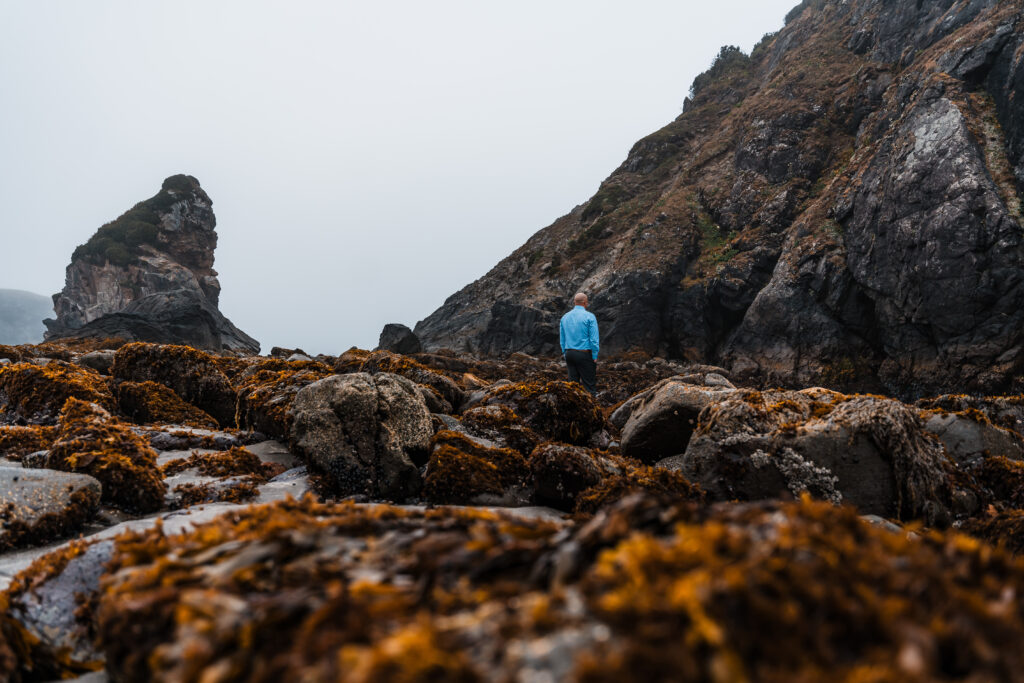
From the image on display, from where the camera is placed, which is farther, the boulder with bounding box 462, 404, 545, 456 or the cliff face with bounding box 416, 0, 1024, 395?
the cliff face with bounding box 416, 0, 1024, 395

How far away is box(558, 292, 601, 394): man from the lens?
1238 centimetres

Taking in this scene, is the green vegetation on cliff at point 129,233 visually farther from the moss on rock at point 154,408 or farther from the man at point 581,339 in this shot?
the man at point 581,339

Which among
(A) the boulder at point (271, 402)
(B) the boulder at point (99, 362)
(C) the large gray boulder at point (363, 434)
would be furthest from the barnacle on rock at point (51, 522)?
(B) the boulder at point (99, 362)

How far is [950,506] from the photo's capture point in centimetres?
576

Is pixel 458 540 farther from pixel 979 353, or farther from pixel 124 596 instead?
pixel 979 353

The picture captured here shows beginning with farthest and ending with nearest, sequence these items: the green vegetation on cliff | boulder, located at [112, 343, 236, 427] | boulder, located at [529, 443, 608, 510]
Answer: the green vegetation on cliff
boulder, located at [112, 343, 236, 427]
boulder, located at [529, 443, 608, 510]

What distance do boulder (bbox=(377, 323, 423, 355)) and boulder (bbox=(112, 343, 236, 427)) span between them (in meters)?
24.4

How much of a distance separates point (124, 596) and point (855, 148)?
147 ft

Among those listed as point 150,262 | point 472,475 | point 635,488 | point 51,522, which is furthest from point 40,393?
point 150,262

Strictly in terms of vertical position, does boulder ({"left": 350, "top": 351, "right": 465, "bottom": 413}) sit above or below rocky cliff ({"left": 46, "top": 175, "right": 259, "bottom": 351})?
below

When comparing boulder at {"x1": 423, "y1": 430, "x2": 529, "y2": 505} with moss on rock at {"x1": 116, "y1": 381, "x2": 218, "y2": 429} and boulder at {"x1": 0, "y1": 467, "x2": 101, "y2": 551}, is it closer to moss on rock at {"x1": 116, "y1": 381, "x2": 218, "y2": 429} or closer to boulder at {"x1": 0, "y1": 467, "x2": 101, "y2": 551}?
boulder at {"x1": 0, "y1": 467, "x2": 101, "y2": 551}

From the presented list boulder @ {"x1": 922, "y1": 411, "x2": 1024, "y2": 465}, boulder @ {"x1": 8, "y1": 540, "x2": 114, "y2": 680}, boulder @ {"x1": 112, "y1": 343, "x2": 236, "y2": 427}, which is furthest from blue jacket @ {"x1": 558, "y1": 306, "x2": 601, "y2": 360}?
boulder @ {"x1": 8, "y1": 540, "x2": 114, "y2": 680}

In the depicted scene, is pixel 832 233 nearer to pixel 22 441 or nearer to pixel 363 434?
pixel 363 434

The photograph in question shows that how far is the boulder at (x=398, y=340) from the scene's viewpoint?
37.2m
